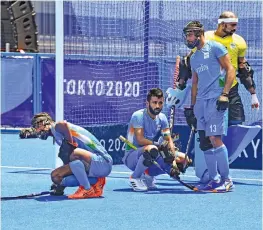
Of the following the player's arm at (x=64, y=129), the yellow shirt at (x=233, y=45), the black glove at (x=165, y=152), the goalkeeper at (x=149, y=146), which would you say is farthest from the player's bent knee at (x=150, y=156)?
the yellow shirt at (x=233, y=45)

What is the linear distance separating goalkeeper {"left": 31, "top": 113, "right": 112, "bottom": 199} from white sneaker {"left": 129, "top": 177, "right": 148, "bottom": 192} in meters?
0.50

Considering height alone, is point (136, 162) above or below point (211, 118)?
below

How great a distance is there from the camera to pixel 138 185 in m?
9.73

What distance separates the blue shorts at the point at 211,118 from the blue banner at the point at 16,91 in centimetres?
682

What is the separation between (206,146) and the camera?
9.66 meters

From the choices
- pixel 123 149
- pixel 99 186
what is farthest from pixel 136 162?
pixel 123 149

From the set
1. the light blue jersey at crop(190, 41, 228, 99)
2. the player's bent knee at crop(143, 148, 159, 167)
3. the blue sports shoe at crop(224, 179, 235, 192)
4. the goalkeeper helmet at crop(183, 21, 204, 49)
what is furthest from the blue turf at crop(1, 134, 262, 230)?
the goalkeeper helmet at crop(183, 21, 204, 49)

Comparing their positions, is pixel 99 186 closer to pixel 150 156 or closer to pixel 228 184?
pixel 150 156

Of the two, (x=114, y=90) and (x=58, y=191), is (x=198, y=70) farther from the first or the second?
(x=114, y=90)

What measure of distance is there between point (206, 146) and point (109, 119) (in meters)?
2.24

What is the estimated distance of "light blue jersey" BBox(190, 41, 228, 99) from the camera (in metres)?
9.45

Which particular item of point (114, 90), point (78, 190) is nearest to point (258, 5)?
point (114, 90)

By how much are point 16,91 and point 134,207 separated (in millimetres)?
7745

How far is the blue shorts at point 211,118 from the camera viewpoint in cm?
946
